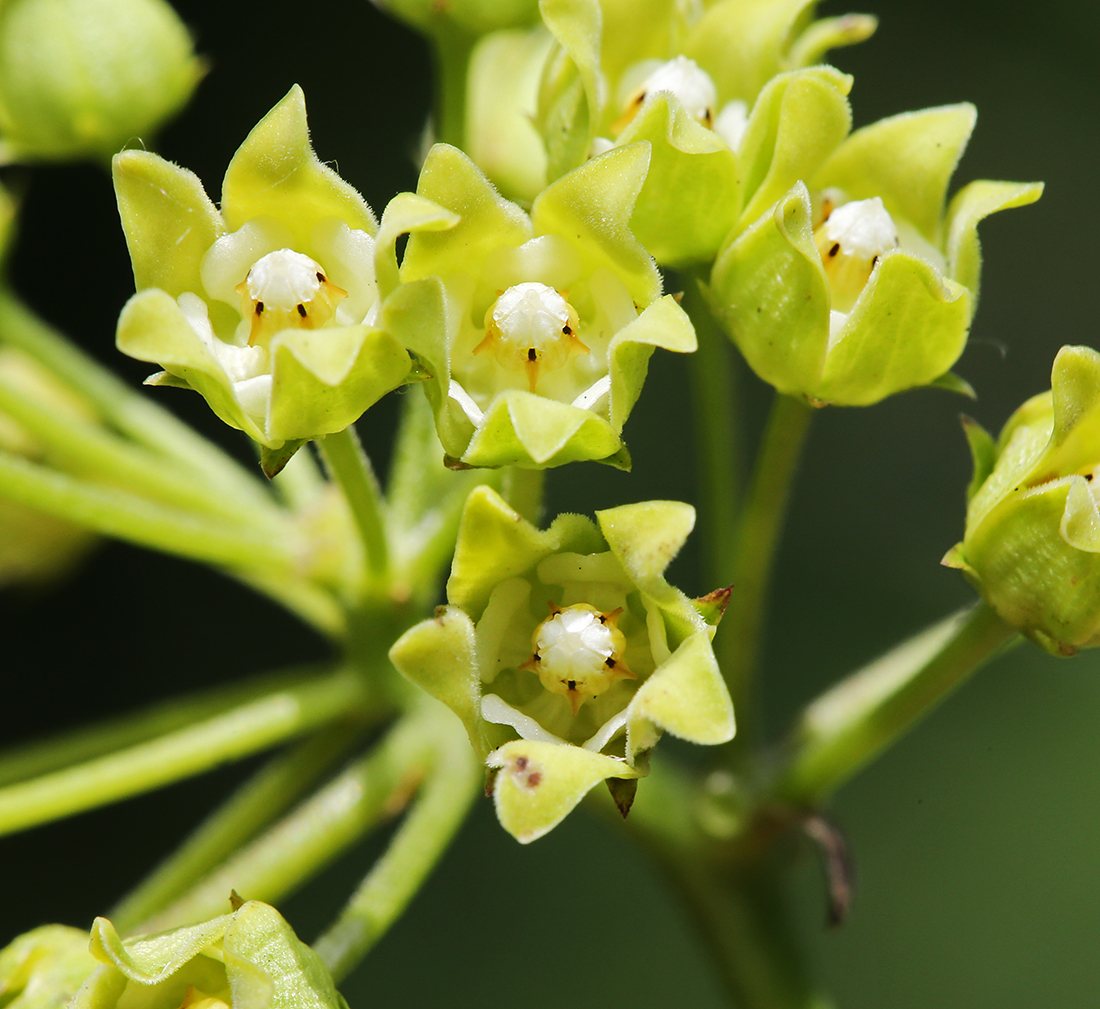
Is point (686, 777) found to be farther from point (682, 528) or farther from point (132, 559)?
point (132, 559)

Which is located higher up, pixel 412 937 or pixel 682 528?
pixel 682 528

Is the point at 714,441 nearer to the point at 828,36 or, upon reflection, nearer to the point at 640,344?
the point at 828,36

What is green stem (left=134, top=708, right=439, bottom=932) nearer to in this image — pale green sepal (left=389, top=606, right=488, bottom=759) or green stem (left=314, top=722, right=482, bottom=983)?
green stem (left=314, top=722, right=482, bottom=983)

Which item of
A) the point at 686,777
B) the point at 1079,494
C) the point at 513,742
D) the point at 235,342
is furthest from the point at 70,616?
the point at 1079,494

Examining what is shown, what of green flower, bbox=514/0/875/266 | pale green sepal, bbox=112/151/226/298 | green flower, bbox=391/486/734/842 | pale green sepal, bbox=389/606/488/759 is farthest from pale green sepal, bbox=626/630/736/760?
pale green sepal, bbox=112/151/226/298

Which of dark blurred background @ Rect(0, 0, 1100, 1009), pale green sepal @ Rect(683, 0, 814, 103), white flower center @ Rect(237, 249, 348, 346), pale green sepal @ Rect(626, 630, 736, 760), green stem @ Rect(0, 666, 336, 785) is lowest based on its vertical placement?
dark blurred background @ Rect(0, 0, 1100, 1009)

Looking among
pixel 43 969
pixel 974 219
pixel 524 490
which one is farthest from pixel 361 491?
pixel 974 219
